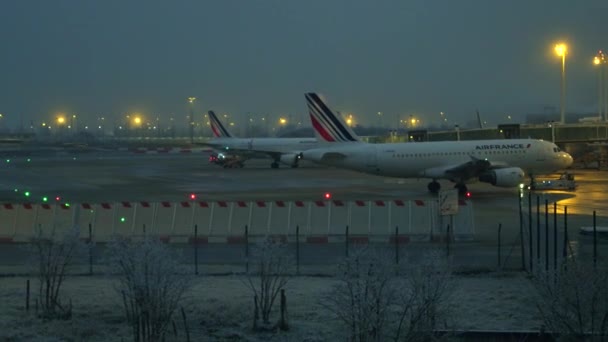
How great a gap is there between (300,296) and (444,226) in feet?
31.9

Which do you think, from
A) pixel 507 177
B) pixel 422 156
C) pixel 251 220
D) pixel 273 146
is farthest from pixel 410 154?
pixel 273 146

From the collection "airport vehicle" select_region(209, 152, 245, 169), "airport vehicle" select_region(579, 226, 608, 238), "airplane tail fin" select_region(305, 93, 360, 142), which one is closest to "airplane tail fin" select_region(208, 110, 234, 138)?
"airport vehicle" select_region(209, 152, 245, 169)

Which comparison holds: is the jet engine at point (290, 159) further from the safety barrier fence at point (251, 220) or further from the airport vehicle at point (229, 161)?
the safety barrier fence at point (251, 220)

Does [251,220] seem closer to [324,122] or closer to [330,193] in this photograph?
[324,122]

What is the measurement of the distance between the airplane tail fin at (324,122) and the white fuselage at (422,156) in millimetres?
493

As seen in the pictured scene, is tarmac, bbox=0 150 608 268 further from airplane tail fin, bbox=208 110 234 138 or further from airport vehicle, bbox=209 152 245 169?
airplane tail fin, bbox=208 110 234 138

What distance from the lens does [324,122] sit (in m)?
44.6

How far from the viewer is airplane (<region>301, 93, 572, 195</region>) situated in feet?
144

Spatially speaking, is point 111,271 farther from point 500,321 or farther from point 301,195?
point 301,195

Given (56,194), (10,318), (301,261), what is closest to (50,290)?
(10,318)

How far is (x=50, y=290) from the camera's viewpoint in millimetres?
17953

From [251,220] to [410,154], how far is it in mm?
18423

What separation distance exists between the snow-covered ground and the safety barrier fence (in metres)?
6.45

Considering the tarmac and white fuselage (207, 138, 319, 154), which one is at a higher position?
white fuselage (207, 138, 319, 154)
